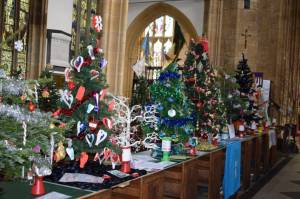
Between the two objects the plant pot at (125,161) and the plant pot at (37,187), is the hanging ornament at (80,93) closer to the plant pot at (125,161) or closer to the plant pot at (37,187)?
the plant pot at (125,161)

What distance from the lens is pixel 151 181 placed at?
3.57 meters

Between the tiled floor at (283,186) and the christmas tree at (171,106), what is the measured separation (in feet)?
9.84

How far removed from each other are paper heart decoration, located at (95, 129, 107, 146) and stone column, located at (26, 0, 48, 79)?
23.8ft

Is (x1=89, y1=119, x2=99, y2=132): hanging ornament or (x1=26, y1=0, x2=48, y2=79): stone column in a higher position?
(x1=26, y1=0, x2=48, y2=79): stone column

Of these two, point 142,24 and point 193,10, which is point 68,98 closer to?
Result: point 193,10

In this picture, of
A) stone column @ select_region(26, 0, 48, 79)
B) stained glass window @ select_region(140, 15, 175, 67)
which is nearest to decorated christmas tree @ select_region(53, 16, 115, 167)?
stone column @ select_region(26, 0, 48, 79)

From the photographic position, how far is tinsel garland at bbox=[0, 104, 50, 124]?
2043mm

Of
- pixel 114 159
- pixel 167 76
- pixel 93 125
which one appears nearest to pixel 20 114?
pixel 93 125

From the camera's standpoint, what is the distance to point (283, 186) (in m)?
7.98

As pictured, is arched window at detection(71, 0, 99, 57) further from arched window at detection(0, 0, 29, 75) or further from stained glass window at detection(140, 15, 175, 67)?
stained glass window at detection(140, 15, 175, 67)

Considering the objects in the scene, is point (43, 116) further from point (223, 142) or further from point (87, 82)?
point (223, 142)

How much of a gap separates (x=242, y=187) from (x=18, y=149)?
593 centimetres

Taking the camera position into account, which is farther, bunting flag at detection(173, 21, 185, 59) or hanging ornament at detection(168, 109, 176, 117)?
bunting flag at detection(173, 21, 185, 59)

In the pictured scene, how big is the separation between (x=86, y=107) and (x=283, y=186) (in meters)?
5.84
